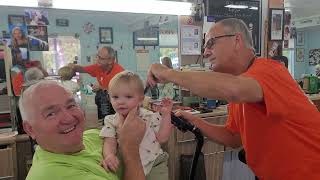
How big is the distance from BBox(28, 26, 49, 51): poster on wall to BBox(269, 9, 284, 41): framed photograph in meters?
2.76

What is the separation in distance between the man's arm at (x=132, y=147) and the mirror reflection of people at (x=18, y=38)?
206 cm

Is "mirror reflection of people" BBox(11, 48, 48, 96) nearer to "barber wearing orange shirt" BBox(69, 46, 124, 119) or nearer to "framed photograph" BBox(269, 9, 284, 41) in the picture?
"barber wearing orange shirt" BBox(69, 46, 124, 119)

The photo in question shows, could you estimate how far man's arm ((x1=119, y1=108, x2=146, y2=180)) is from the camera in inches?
47.1

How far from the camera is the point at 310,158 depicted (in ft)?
4.84

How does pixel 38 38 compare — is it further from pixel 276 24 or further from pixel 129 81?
pixel 276 24

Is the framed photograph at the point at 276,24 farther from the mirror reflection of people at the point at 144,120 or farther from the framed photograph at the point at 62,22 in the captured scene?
the mirror reflection of people at the point at 144,120

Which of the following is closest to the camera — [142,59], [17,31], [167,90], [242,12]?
[17,31]

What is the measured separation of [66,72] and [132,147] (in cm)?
199

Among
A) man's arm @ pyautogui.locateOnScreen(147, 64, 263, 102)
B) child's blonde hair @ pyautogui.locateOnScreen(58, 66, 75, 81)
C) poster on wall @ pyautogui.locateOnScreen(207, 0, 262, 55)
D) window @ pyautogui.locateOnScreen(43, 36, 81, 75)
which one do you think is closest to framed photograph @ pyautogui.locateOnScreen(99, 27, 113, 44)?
window @ pyautogui.locateOnScreen(43, 36, 81, 75)

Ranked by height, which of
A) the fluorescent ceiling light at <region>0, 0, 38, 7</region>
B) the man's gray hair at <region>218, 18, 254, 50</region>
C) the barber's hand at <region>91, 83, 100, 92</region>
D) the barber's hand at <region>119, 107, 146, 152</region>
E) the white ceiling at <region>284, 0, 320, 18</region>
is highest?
the white ceiling at <region>284, 0, 320, 18</region>

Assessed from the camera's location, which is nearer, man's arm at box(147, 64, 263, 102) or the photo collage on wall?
man's arm at box(147, 64, 263, 102)

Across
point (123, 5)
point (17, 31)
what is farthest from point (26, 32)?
point (123, 5)

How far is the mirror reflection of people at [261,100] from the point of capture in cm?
133

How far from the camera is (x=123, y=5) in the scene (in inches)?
126
